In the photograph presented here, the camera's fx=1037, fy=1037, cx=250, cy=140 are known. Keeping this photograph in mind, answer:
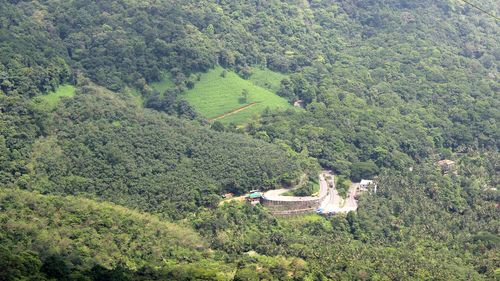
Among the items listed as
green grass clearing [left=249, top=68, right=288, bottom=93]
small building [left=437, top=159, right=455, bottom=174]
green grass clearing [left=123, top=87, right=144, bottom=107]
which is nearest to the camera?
green grass clearing [left=123, top=87, right=144, bottom=107]

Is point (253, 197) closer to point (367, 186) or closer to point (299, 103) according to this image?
point (367, 186)

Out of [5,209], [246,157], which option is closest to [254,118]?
[246,157]

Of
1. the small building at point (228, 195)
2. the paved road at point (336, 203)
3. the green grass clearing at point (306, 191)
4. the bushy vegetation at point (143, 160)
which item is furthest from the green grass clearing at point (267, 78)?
the small building at point (228, 195)

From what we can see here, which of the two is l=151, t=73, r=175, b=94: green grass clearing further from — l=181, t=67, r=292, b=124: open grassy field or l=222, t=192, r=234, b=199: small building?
l=222, t=192, r=234, b=199: small building

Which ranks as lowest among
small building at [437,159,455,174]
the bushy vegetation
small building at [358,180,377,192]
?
small building at [437,159,455,174]

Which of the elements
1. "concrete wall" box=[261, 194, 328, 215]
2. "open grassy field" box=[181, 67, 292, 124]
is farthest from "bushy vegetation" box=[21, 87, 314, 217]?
"open grassy field" box=[181, 67, 292, 124]

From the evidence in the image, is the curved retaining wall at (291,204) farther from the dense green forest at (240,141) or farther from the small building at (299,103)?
the small building at (299,103)

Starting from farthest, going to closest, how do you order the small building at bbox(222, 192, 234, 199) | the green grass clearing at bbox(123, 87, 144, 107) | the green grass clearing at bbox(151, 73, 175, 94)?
the green grass clearing at bbox(151, 73, 175, 94)
the green grass clearing at bbox(123, 87, 144, 107)
the small building at bbox(222, 192, 234, 199)
